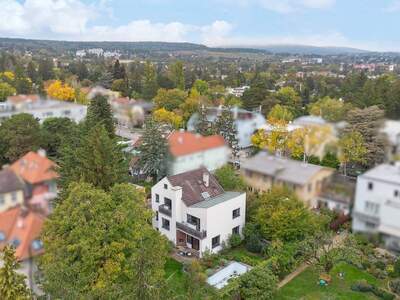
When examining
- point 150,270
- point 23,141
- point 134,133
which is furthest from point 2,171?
point 134,133

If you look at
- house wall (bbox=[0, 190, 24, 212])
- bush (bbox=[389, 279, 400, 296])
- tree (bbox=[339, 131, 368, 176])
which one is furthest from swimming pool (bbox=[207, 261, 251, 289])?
tree (bbox=[339, 131, 368, 176])

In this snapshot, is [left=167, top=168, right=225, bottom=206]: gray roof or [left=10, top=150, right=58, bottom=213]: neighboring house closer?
[left=10, top=150, right=58, bottom=213]: neighboring house

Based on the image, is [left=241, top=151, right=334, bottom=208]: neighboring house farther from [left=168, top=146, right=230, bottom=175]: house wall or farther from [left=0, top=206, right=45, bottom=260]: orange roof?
[left=0, top=206, right=45, bottom=260]: orange roof

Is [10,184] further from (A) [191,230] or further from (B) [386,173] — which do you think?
(B) [386,173]

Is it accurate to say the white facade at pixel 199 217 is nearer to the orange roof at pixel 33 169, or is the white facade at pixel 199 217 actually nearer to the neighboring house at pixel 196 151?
the orange roof at pixel 33 169

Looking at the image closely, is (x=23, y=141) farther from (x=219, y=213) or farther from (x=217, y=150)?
(x=217, y=150)

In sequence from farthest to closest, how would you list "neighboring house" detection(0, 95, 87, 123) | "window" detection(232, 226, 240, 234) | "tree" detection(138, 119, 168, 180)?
"tree" detection(138, 119, 168, 180), "window" detection(232, 226, 240, 234), "neighboring house" detection(0, 95, 87, 123)
